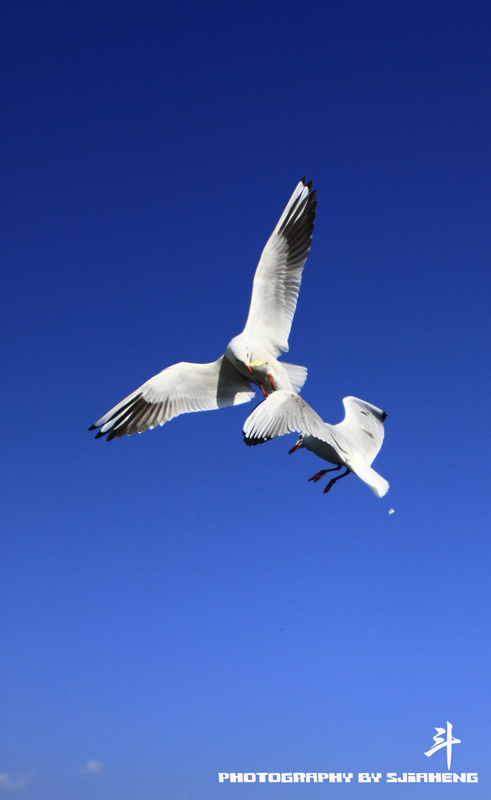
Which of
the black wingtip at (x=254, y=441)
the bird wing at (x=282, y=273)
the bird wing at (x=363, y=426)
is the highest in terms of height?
the bird wing at (x=282, y=273)

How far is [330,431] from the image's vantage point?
4.76m

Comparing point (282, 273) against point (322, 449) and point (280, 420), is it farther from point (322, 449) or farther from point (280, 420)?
point (280, 420)

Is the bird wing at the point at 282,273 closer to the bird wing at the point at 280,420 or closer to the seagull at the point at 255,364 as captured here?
the seagull at the point at 255,364

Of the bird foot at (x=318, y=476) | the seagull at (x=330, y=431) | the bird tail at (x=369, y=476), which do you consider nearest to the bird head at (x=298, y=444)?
the seagull at (x=330, y=431)

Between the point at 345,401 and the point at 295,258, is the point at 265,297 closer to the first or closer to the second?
the point at 295,258

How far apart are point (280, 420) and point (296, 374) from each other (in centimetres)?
140

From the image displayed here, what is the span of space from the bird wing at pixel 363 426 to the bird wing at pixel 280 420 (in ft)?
1.97

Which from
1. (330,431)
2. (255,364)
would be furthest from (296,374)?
(330,431)

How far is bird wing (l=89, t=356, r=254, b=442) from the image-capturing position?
5.45 meters

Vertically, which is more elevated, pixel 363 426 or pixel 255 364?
pixel 255 364

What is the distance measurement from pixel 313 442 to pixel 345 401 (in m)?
1.14

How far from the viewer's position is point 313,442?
485cm

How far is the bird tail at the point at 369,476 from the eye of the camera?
434 centimetres

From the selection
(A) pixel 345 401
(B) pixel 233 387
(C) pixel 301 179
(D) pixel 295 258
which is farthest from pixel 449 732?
(C) pixel 301 179
